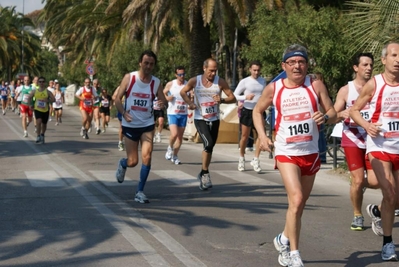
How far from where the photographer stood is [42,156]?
1684 cm

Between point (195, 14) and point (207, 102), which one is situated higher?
point (195, 14)

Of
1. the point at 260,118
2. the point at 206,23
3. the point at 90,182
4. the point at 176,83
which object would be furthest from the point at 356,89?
the point at 206,23

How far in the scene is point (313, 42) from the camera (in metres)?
20.3

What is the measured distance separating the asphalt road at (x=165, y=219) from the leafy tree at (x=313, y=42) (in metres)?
5.81

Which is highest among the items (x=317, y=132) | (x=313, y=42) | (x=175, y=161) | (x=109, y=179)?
(x=313, y=42)

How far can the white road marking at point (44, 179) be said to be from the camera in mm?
12023

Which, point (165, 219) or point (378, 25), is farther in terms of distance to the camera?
point (378, 25)

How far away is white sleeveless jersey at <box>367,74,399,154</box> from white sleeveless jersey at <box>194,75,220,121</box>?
4.79 m

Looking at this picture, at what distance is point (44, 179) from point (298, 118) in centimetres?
699

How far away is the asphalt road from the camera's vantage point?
697 cm

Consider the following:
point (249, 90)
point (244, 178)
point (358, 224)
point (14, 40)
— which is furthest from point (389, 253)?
point (14, 40)

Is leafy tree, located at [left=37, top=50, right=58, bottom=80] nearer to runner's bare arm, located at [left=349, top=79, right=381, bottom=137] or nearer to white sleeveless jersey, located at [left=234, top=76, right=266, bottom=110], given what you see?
white sleeveless jersey, located at [left=234, top=76, right=266, bottom=110]

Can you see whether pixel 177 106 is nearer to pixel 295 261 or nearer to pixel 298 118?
pixel 298 118

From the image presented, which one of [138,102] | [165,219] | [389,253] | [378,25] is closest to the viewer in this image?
[389,253]
